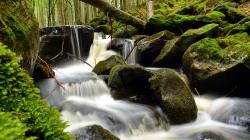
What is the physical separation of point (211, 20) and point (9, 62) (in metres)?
10.2

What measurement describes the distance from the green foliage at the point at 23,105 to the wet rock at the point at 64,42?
764 cm

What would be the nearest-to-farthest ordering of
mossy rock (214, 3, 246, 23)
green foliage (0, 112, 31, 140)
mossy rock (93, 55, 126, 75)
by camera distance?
green foliage (0, 112, 31, 140)
mossy rock (93, 55, 126, 75)
mossy rock (214, 3, 246, 23)

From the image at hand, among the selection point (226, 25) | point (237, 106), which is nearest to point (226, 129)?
point (237, 106)

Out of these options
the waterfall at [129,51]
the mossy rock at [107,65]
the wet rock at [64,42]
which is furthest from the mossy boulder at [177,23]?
the mossy rock at [107,65]

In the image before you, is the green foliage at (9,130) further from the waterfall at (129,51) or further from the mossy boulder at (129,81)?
the waterfall at (129,51)

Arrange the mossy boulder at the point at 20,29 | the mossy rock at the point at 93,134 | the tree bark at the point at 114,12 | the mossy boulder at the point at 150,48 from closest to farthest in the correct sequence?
the mossy boulder at the point at 20,29, the mossy rock at the point at 93,134, the tree bark at the point at 114,12, the mossy boulder at the point at 150,48

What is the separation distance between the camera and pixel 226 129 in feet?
21.5

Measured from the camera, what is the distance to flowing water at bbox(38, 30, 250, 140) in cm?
630

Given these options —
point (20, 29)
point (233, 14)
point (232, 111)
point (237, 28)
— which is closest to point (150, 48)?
point (237, 28)

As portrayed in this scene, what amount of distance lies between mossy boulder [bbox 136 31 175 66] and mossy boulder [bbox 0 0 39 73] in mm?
5637

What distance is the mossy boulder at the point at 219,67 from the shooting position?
7637 millimetres

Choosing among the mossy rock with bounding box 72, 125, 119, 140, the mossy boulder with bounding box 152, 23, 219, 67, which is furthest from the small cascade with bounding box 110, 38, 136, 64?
the mossy rock with bounding box 72, 125, 119, 140

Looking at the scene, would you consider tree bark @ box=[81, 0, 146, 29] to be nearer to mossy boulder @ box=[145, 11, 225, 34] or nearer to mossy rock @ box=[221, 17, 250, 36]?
mossy boulder @ box=[145, 11, 225, 34]

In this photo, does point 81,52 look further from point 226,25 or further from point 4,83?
point 4,83
